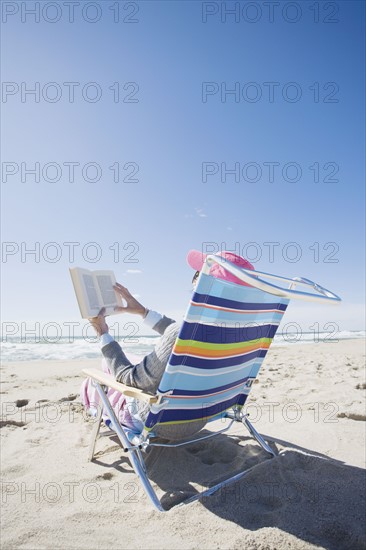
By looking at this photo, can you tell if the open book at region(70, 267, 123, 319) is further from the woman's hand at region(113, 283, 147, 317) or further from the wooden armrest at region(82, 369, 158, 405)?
the wooden armrest at region(82, 369, 158, 405)

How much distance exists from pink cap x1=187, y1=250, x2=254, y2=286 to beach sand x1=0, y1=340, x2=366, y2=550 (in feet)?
3.95

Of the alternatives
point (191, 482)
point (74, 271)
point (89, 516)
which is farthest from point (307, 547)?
point (74, 271)

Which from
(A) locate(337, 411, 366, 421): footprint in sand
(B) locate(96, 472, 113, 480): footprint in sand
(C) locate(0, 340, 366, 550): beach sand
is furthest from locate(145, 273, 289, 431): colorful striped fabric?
(A) locate(337, 411, 366, 421): footprint in sand

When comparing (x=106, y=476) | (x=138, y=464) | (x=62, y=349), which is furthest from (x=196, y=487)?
(x=62, y=349)

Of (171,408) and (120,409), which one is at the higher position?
(171,408)

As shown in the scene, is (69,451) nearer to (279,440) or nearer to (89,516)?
(89,516)

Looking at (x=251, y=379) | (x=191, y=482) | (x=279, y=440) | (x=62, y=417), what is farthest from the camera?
(x=62, y=417)

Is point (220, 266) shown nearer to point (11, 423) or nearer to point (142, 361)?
point (142, 361)

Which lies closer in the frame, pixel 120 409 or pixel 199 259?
pixel 199 259

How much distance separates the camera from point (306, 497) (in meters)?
1.96

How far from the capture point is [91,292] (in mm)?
2377

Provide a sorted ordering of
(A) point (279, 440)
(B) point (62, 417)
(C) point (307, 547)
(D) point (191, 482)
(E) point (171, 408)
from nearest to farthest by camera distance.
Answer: (C) point (307, 547) → (E) point (171, 408) → (D) point (191, 482) → (A) point (279, 440) → (B) point (62, 417)

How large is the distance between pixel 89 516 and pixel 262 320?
154 cm

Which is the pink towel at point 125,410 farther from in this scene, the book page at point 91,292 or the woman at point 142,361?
the book page at point 91,292
